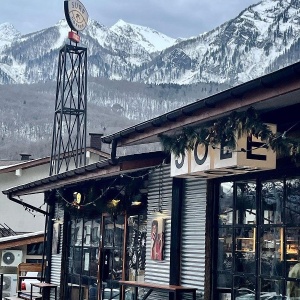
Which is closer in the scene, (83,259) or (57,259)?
(83,259)

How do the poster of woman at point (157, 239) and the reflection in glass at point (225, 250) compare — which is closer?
the reflection in glass at point (225, 250)

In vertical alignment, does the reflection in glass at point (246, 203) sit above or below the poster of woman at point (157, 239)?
above

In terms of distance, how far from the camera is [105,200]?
13961 mm

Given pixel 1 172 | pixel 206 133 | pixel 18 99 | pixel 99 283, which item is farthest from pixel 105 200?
pixel 18 99

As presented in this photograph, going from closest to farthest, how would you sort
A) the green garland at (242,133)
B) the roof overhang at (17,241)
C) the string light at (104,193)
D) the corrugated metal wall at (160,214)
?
the green garland at (242,133), the corrugated metal wall at (160,214), the string light at (104,193), the roof overhang at (17,241)

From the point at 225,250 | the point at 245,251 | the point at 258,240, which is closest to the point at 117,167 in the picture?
the point at 225,250

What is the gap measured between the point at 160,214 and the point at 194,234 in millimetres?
1245

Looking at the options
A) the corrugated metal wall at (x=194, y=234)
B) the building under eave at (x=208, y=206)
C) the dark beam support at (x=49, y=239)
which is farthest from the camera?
the dark beam support at (x=49, y=239)

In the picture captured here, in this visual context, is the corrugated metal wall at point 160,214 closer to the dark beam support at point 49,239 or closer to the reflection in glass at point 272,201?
the reflection in glass at point 272,201

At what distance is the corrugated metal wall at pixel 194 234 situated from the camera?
10211 mm

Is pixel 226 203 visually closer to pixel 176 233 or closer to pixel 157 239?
pixel 176 233

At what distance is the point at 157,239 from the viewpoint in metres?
11.6

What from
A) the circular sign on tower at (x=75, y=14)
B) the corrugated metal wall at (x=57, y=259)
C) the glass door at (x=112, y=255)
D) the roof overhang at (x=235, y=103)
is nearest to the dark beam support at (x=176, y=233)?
the roof overhang at (x=235, y=103)

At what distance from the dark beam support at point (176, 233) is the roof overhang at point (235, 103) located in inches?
48.4
